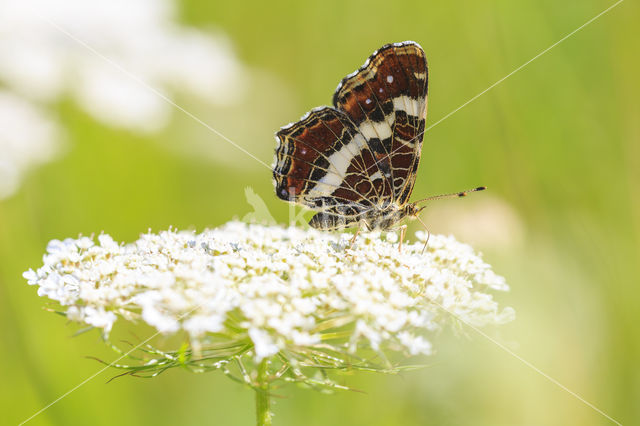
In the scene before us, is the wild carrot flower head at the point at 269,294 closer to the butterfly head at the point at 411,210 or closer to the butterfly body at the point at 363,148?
the butterfly head at the point at 411,210

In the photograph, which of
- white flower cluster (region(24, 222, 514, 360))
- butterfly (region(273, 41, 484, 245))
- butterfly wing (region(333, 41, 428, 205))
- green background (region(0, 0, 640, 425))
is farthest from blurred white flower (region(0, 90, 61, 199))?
butterfly wing (region(333, 41, 428, 205))

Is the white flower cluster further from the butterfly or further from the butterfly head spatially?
the butterfly

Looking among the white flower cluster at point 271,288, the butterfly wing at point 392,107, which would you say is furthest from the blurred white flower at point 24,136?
the butterfly wing at point 392,107

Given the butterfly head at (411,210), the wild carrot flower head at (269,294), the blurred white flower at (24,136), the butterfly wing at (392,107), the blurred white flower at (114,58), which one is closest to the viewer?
the wild carrot flower head at (269,294)


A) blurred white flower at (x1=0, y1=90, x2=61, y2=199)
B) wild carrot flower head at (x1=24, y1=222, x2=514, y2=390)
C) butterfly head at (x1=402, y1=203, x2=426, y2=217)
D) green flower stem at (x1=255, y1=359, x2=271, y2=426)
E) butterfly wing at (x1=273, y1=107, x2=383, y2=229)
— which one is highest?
blurred white flower at (x1=0, y1=90, x2=61, y2=199)

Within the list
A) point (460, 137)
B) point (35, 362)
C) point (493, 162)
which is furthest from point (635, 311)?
point (35, 362)

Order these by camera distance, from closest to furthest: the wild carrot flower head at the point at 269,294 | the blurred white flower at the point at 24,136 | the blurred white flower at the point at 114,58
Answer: the wild carrot flower head at the point at 269,294
the blurred white flower at the point at 24,136
the blurred white flower at the point at 114,58

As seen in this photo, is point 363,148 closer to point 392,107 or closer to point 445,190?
point 392,107
